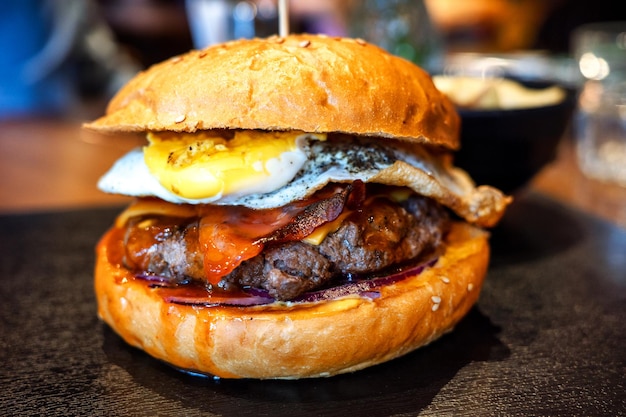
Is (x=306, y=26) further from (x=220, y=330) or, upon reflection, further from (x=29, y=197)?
(x=220, y=330)

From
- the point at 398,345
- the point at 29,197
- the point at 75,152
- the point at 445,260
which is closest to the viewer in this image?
the point at 398,345

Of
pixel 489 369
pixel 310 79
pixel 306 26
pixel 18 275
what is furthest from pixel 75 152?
pixel 306 26

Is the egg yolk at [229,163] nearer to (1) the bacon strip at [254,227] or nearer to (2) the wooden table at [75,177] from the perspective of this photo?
(1) the bacon strip at [254,227]

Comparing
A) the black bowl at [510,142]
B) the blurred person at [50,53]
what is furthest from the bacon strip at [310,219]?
the blurred person at [50,53]

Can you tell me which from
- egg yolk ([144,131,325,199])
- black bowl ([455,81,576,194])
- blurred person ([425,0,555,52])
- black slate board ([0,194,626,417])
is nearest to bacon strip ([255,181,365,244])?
egg yolk ([144,131,325,199])

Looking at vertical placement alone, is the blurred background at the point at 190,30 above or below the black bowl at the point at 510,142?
above
